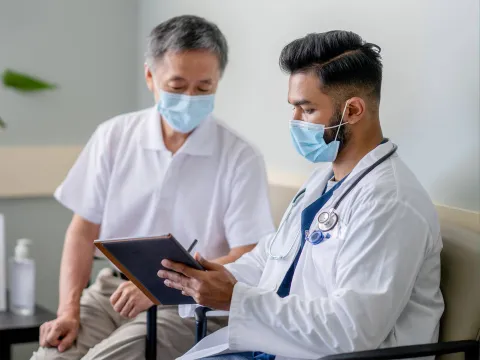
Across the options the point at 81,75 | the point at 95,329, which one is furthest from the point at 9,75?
the point at 95,329

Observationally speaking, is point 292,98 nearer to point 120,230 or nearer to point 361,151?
point 361,151

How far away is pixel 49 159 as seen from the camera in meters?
3.66

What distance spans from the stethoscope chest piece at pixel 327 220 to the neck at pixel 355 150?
0.15 meters

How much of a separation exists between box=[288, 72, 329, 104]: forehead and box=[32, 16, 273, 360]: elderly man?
2.02 ft

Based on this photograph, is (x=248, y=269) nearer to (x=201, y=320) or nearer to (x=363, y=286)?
(x=201, y=320)

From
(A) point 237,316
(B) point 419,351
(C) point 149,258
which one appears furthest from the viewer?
(C) point 149,258

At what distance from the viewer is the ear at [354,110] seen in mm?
1901

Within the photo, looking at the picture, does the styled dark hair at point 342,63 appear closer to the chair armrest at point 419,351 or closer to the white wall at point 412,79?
the white wall at point 412,79

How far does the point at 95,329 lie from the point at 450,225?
3.86 ft

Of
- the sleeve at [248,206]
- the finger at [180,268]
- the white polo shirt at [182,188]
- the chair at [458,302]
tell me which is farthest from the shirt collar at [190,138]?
the chair at [458,302]

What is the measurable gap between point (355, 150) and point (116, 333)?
3.15 feet

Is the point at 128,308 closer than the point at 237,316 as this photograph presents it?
No

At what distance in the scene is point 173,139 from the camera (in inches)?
Result: 103

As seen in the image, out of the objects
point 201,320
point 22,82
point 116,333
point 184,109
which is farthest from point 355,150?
point 22,82
